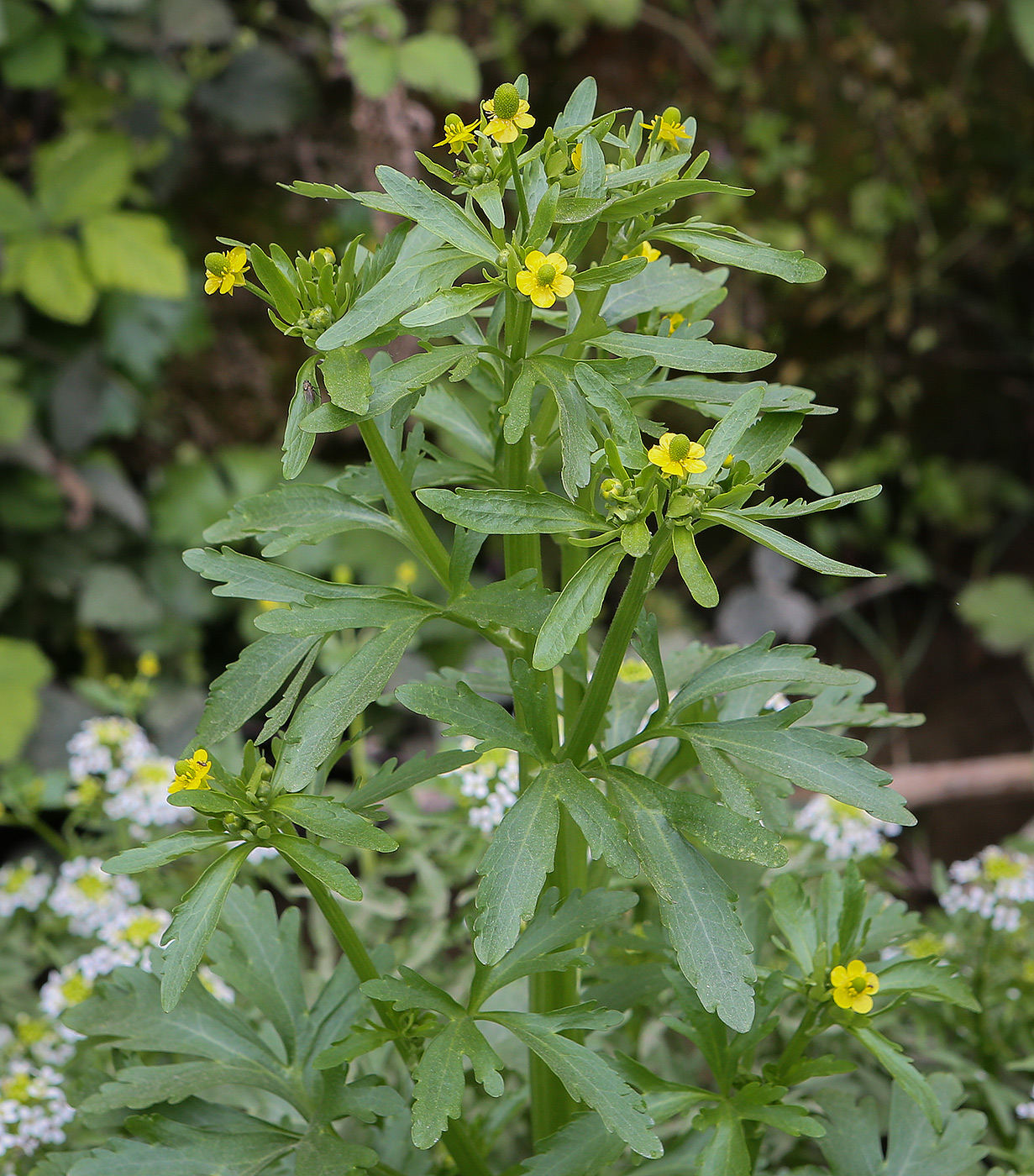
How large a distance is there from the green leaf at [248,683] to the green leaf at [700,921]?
0.25m

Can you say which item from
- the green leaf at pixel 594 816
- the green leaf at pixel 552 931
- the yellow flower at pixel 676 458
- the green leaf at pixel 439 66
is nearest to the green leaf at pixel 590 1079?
the green leaf at pixel 552 931

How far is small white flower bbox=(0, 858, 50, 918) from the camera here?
1.25 m

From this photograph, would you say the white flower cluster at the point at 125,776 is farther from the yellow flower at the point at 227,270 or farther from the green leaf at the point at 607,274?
the green leaf at the point at 607,274

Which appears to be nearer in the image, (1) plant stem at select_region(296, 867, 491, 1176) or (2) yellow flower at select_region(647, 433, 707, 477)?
(2) yellow flower at select_region(647, 433, 707, 477)

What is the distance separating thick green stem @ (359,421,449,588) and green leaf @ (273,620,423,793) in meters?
0.10

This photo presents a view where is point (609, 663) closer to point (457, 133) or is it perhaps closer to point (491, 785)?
point (457, 133)

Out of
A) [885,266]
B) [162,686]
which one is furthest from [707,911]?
[885,266]

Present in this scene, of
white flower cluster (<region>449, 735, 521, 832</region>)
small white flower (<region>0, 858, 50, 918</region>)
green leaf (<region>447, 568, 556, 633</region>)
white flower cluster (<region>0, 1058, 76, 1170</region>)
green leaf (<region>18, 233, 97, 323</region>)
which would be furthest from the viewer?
green leaf (<region>18, 233, 97, 323</region>)

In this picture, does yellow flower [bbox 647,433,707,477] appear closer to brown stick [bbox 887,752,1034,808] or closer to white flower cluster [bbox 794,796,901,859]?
white flower cluster [bbox 794,796,901,859]

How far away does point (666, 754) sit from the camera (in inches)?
35.3

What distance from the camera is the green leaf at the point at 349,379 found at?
610mm

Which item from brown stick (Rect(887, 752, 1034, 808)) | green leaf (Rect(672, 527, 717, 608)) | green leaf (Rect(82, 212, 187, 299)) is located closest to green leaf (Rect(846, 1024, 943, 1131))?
green leaf (Rect(672, 527, 717, 608))

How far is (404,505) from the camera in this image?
731 mm

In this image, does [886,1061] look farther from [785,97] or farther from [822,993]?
[785,97]
